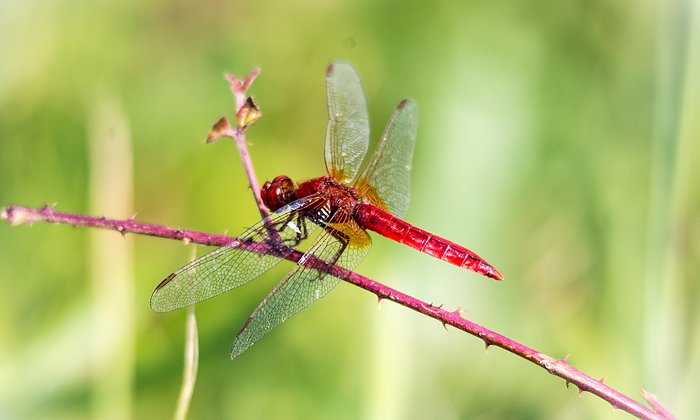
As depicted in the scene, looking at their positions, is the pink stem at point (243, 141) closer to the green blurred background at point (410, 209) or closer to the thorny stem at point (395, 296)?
the thorny stem at point (395, 296)

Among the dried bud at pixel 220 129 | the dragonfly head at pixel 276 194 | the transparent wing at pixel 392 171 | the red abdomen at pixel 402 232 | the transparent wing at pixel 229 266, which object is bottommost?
the transparent wing at pixel 229 266

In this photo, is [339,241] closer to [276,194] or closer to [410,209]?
[276,194]

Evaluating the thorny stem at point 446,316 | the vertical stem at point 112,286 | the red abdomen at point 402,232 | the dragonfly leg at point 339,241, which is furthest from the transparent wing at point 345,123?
the thorny stem at point 446,316

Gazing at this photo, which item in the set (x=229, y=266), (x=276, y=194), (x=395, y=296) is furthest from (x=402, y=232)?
(x=395, y=296)

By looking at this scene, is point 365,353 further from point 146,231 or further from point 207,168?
point 207,168

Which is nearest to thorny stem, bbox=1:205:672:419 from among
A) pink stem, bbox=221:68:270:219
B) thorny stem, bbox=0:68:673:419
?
thorny stem, bbox=0:68:673:419
